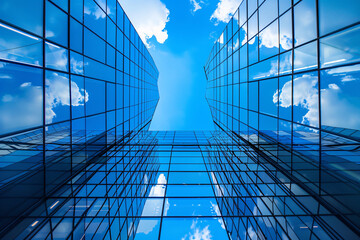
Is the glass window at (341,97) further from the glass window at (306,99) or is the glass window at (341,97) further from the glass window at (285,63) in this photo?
the glass window at (285,63)

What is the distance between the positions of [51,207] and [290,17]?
1699 cm

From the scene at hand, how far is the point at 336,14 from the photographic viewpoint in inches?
322

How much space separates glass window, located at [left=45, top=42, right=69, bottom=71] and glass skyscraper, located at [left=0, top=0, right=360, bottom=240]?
0.08 meters

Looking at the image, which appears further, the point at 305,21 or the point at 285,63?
the point at 285,63

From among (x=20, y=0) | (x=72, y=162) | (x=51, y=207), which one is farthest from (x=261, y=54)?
(x=51, y=207)

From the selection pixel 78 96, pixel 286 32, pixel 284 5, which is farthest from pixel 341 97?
pixel 78 96

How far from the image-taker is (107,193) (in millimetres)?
11320

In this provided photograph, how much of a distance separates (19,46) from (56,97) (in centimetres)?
315

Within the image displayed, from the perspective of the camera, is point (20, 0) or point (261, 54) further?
point (261, 54)

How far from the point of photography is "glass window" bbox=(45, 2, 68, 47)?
929 cm

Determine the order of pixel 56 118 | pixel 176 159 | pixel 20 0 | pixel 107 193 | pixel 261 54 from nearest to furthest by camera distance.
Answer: pixel 20 0 < pixel 56 118 < pixel 107 193 < pixel 261 54 < pixel 176 159

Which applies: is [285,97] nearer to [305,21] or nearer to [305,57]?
[305,57]

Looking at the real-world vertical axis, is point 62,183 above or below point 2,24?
below

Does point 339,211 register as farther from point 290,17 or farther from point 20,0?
point 20,0
